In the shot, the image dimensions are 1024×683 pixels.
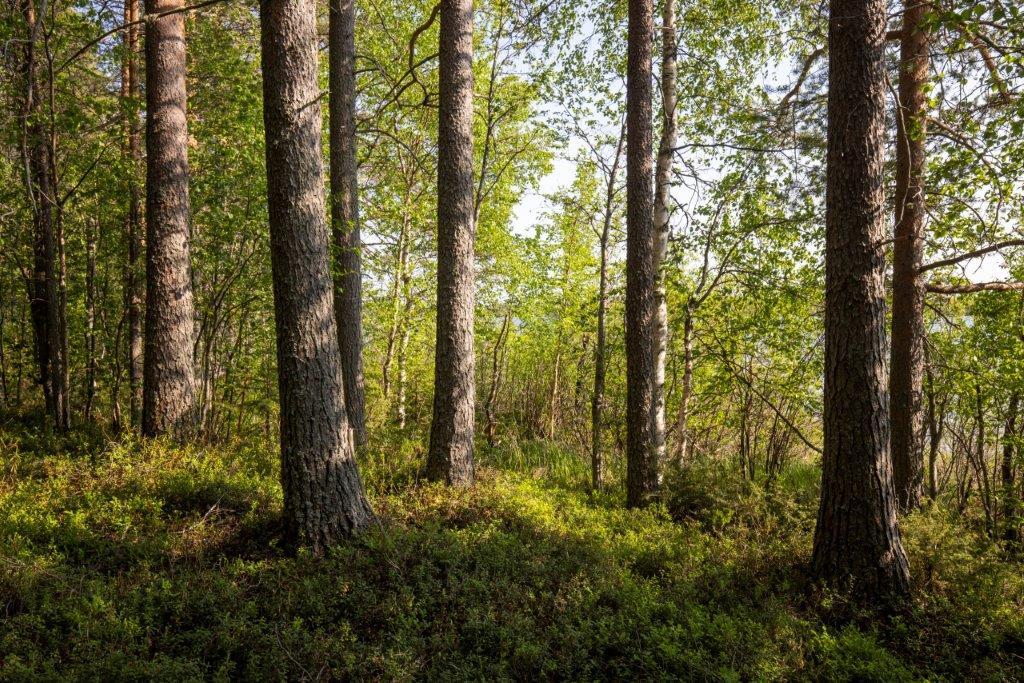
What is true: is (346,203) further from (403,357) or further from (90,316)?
(403,357)

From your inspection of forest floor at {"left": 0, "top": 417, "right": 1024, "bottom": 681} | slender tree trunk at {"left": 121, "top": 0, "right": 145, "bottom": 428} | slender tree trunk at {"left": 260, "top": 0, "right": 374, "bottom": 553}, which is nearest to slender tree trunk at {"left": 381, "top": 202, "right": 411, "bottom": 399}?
slender tree trunk at {"left": 121, "top": 0, "right": 145, "bottom": 428}

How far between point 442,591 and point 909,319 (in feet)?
20.9

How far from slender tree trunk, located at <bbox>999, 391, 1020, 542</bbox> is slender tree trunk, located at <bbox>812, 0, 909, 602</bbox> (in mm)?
2469

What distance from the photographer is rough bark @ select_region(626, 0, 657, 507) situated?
271 inches

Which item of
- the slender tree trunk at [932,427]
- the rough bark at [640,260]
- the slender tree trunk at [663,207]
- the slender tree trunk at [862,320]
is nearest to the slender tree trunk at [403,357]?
the slender tree trunk at [663,207]

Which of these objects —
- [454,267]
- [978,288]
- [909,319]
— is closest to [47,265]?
[454,267]

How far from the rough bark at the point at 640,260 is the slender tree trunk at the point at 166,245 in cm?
583

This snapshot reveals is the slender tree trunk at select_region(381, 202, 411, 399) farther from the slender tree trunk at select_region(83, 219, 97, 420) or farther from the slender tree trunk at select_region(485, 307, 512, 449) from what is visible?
the slender tree trunk at select_region(83, 219, 97, 420)

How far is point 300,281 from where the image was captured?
4.73 metres

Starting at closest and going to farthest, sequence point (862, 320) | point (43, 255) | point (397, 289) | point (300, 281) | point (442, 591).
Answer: point (442, 591)
point (862, 320)
point (300, 281)
point (43, 255)
point (397, 289)

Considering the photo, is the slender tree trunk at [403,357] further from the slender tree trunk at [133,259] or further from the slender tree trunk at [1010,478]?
the slender tree trunk at [1010,478]

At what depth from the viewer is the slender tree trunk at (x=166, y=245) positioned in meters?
7.01

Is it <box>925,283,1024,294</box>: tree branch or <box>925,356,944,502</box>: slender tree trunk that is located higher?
<box>925,283,1024,294</box>: tree branch

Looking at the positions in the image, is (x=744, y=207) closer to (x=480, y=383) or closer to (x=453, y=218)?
(x=453, y=218)
